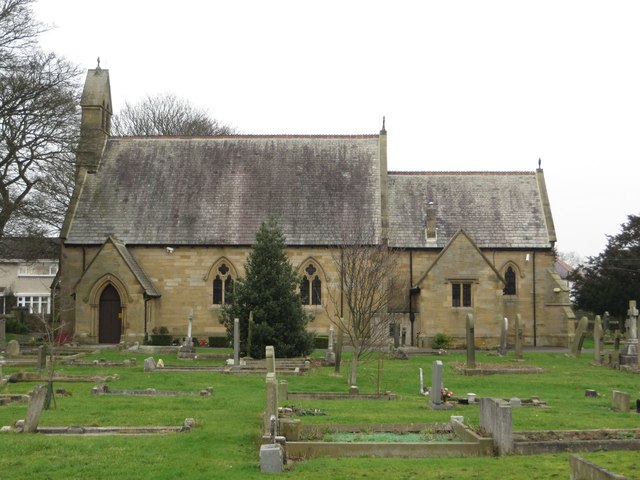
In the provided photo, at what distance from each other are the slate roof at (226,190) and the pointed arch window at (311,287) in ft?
5.30

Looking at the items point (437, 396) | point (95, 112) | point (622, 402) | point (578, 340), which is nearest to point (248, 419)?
point (437, 396)

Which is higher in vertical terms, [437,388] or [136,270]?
[136,270]

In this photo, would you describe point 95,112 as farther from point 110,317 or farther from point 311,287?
point 311,287

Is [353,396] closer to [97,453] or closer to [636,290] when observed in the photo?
[97,453]

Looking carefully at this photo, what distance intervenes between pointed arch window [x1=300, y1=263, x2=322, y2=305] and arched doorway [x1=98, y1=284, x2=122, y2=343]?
9.61 meters

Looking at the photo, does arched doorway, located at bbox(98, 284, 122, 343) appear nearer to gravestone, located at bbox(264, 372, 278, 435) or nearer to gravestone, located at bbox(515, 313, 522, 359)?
gravestone, located at bbox(515, 313, 522, 359)

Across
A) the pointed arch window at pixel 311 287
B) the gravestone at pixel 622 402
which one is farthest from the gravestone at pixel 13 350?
the gravestone at pixel 622 402

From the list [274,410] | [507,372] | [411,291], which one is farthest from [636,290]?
[274,410]

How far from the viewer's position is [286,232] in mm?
42938

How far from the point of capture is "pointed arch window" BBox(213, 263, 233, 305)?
4291 centimetres

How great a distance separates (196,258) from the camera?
42.8 m

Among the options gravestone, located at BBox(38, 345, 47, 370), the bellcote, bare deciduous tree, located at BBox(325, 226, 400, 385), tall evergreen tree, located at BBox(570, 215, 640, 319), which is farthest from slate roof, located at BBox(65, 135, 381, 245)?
tall evergreen tree, located at BBox(570, 215, 640, 319)

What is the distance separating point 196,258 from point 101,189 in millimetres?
6966

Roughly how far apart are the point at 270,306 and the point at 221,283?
37.4 ft
